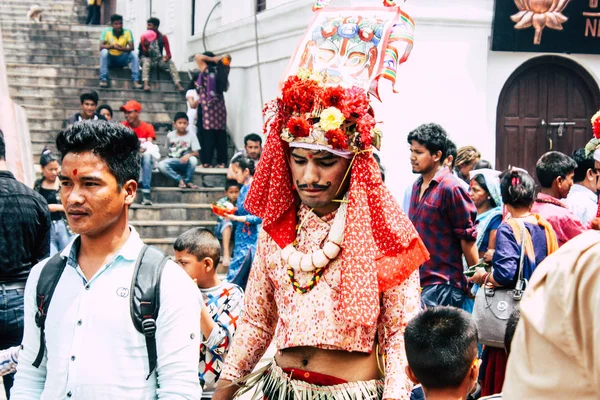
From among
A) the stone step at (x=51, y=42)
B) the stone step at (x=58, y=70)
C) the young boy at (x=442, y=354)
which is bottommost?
the young boy at (x=442, y=354)

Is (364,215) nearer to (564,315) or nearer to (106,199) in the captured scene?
(106,199)

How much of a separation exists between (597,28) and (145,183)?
258 inches

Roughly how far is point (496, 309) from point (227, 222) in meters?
5.24

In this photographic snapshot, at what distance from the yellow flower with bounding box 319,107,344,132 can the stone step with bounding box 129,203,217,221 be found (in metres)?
8.89

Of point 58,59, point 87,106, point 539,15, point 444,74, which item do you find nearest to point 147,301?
point 444,74

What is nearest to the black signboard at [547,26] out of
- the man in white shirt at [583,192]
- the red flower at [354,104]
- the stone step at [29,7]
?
the man in white shirt at [583,192]

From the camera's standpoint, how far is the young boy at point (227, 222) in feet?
31.9

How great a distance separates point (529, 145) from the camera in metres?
12.0

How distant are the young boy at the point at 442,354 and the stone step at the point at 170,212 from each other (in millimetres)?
9344

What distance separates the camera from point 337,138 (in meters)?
3.45

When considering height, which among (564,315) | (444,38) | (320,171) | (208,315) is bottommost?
(208,315)

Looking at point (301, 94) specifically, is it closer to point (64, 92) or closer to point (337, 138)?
point (337, 138)

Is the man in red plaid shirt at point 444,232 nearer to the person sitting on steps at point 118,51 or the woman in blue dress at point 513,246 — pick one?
the woman in blue dress at point 513,246

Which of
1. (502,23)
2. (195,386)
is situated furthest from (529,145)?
(195,386)
